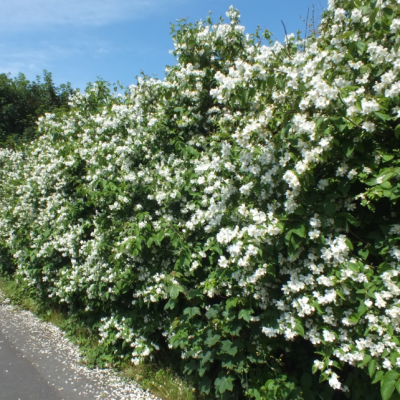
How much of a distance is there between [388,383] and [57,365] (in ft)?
14.0

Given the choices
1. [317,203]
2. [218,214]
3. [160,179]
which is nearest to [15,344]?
[160,179]

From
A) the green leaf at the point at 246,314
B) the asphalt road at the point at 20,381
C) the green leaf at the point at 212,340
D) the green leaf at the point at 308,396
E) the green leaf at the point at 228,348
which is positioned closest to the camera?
the green leaf at the point at 308,396

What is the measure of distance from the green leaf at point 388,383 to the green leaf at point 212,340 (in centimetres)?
149

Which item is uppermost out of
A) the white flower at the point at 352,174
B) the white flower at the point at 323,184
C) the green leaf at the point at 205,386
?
the white flower at the point at 352,174

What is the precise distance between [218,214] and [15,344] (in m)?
4.33

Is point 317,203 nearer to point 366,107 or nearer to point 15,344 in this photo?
point 366,107

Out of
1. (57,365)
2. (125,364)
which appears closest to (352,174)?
(125,364)

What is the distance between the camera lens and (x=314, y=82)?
2424mm

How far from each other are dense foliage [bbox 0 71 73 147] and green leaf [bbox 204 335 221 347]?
52.8 ft

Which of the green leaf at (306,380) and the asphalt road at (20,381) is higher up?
the green leaf at (306,380)

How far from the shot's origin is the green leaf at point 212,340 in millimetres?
3359

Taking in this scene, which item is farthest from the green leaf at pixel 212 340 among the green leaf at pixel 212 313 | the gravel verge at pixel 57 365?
the gravel verge at pixel 57 365

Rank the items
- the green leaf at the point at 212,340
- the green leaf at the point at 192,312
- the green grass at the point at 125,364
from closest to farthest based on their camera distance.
Answer: the green leaf at the point at 212,340 < the green leaf at the point at 192,312 < the green grass at the point at 125,364

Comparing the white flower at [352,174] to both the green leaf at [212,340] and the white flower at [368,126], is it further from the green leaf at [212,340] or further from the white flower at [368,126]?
the green leaf at [212,340]
